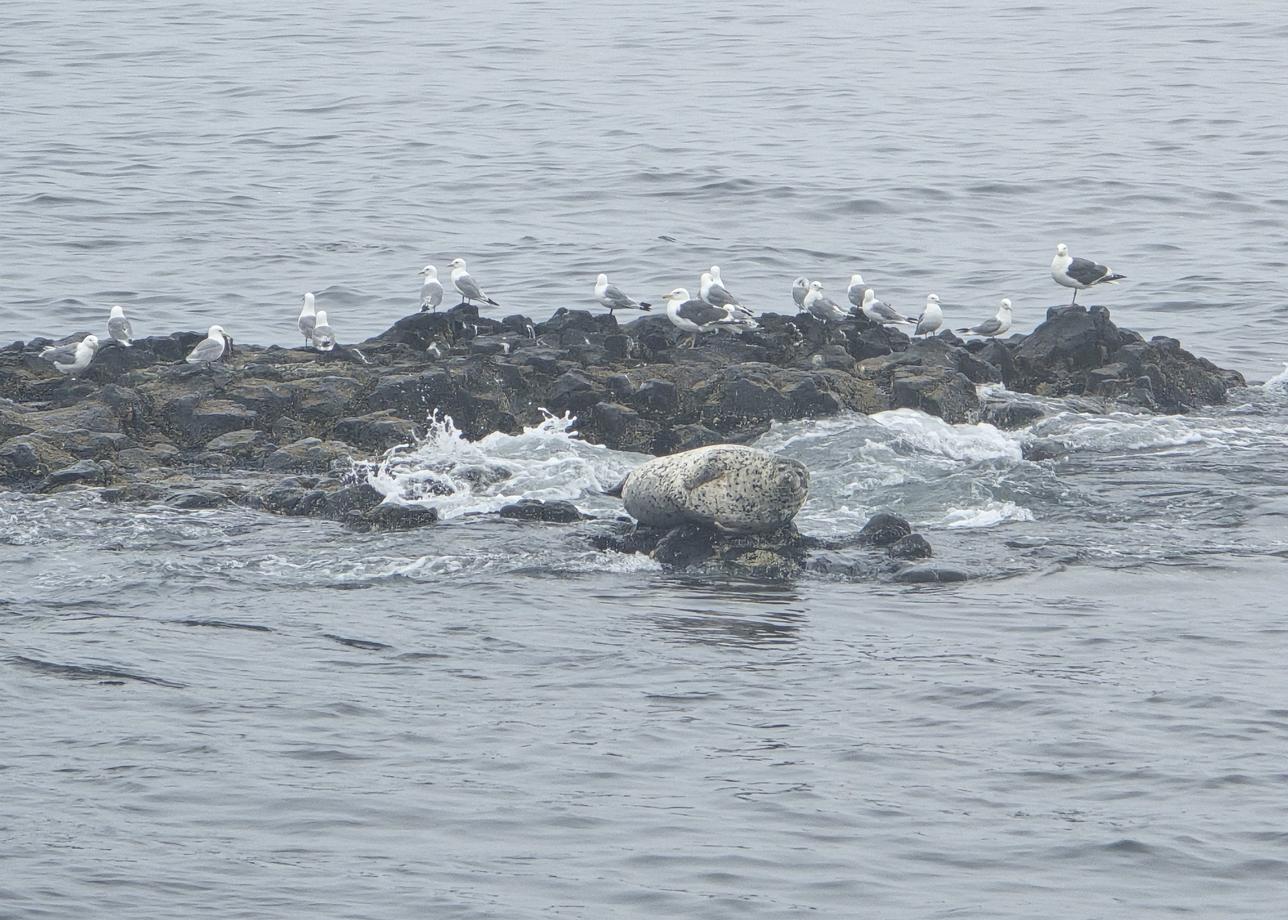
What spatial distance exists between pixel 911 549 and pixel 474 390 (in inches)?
211

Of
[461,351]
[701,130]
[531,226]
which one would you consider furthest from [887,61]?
[461,351]

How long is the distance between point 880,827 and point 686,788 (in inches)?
41.6

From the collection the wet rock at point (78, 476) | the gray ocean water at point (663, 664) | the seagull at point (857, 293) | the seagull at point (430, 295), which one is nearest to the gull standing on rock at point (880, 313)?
the seagull at point (857, 293)

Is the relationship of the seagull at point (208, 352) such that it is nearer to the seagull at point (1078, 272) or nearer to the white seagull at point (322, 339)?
the white seagull at point (322, 339)

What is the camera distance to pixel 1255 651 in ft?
39.8

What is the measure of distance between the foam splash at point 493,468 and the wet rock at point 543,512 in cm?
24

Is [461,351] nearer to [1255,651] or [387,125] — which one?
[1255,651]

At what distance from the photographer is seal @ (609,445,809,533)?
14.2 metres

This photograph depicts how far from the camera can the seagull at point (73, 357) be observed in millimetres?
18625

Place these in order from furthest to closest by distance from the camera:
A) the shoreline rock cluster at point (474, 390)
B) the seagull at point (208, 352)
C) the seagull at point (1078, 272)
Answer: the seagull at point (1078, 272), the seagull at point (208, 352), the shoreline rock cluster at point (474, 390)

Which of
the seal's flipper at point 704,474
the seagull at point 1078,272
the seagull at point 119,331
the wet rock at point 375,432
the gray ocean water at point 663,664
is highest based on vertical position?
the seagull at point 1078,272

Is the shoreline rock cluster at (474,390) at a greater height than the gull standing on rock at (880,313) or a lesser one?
lesser

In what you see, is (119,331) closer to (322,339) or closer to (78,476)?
(322,339)

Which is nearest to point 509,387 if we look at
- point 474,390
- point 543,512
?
point 474,390
